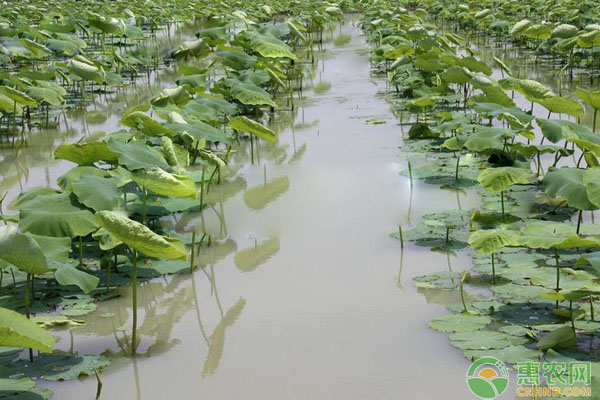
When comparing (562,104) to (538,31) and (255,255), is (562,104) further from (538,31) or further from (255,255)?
(538,31)

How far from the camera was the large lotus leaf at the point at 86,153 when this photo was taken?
4289 millimetres

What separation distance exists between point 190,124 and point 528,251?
8.09 ft

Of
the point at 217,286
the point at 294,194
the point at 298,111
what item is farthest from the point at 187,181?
the point at 298,111

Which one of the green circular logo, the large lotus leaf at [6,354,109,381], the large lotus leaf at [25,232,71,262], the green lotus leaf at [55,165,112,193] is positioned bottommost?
the large lotus leaf at [6,354,109,381]

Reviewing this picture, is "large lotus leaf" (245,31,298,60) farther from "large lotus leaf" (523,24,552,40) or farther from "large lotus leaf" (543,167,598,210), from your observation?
"large lotus leaf" (543,167,598,210)

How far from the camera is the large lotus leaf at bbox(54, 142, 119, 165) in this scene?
429cm

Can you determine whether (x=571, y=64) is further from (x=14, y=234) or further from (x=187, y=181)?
(x=14, y=234)

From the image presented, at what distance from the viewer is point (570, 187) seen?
3.98 metres

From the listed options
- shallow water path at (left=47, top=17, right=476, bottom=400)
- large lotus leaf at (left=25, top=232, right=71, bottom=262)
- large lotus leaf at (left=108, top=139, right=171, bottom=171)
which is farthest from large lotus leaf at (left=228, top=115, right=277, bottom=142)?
large lotus leaf at (left=25, top=232, right=71, bottom=262)

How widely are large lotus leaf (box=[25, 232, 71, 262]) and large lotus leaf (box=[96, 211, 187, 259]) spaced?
478 mm

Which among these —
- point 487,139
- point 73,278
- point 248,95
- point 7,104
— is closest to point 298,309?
point 73,278

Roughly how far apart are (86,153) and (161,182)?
2.07 feet

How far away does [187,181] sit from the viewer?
416 cm

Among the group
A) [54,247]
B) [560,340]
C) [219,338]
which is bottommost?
[219,338]
